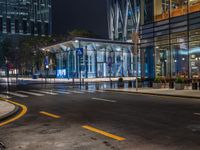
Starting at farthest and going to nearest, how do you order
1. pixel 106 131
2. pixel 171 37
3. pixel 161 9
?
pixel 161 9 < pixel 171 37 < pixel 106 131

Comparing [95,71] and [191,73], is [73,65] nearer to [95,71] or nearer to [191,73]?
[95,71]

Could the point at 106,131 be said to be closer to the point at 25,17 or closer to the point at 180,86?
the point at 180,86

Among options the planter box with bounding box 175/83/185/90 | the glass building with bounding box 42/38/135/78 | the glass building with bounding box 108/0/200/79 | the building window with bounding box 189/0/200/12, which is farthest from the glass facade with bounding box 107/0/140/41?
the planter box with bounding box 175/83/185/90

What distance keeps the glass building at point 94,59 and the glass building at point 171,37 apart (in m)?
26.8

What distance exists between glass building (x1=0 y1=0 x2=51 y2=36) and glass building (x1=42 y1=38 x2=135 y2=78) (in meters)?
116

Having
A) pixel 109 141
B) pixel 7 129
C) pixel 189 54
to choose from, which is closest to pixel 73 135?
pixel 109 141

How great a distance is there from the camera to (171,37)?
29828 millimetres

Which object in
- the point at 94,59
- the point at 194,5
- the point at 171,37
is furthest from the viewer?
the point at 94,59

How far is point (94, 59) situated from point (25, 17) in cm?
13006

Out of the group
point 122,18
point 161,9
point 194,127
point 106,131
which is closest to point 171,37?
point 161,9

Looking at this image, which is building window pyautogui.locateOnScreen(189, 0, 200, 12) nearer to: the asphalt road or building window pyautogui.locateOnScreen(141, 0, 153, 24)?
building window pyautogui.locateOnScreen(141, 0, 153, 24)

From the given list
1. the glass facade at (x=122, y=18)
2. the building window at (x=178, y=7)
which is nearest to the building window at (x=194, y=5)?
the building window at (x=178, y=7)

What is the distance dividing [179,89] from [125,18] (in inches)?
3223

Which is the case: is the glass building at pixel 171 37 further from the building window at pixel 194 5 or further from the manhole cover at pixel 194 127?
the manhole cover at pixel 194 127
